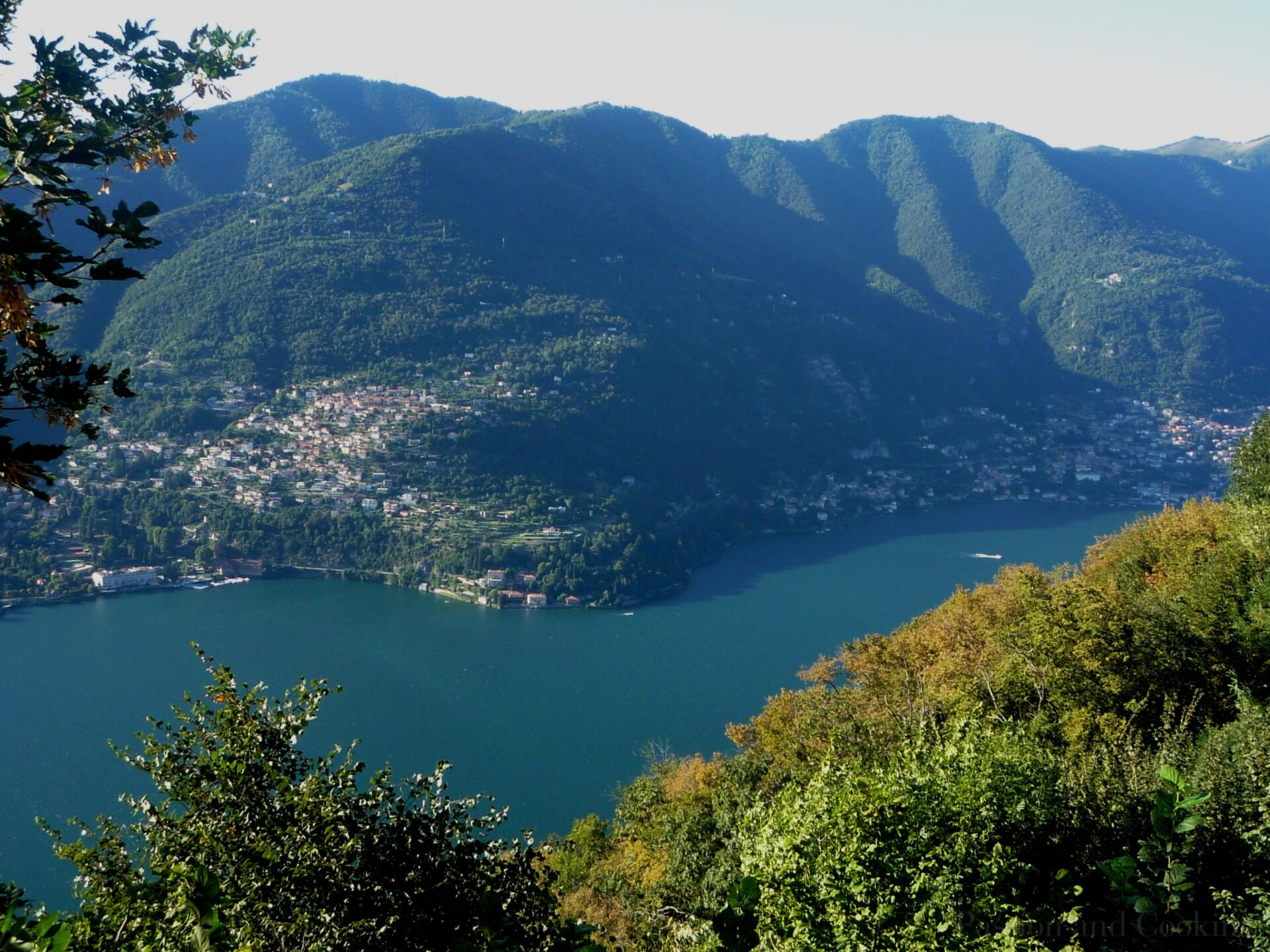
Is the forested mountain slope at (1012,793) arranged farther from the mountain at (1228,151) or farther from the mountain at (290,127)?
the mountain at (1228,151)

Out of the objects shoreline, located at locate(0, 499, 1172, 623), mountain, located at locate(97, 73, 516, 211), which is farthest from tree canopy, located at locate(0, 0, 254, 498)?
mountain, located at locate(97, 73, 516, 211)

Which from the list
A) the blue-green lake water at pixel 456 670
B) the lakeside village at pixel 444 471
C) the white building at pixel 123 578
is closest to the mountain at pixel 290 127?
the lakeside village at pixel 444 471

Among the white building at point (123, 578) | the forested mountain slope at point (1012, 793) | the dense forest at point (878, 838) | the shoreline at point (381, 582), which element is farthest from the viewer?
the white building at point (123, 578)

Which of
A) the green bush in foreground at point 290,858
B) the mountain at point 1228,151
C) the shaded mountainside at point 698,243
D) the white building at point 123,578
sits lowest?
the white building at point 123,578

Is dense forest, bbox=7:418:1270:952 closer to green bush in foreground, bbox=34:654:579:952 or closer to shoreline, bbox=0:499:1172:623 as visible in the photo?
green bush in foreground, bbox=34:654:579:952

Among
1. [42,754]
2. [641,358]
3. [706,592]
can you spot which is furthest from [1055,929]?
[641,358]

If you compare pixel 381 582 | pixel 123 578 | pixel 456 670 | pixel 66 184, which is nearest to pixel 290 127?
pixel 123 578
